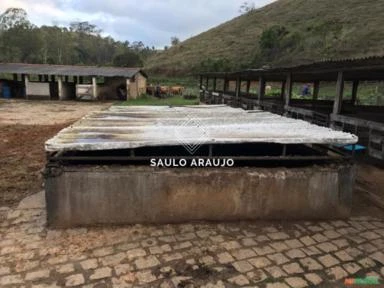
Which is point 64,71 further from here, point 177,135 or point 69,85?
point 177,135

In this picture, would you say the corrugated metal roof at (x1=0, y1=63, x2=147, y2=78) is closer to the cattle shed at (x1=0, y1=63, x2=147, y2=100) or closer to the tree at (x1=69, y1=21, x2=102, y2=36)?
the cattle shed at (x1=0, y1=63, x2=147, y2=100)

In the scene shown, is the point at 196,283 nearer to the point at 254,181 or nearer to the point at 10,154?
the point at 254,181

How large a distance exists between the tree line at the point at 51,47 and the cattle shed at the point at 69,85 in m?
21.0

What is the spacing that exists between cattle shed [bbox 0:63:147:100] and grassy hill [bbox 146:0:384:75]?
14.5 m

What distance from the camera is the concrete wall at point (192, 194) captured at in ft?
15.5

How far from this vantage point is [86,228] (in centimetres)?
478

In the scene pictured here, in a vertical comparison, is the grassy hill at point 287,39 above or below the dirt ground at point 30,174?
above

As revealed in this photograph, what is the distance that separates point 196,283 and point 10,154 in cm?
752

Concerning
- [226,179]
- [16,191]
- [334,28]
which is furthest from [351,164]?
[334,28]

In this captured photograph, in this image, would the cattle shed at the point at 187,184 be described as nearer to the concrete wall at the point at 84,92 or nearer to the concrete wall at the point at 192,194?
the concrete wall at the point at 192,194

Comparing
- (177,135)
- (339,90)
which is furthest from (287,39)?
(177,135)

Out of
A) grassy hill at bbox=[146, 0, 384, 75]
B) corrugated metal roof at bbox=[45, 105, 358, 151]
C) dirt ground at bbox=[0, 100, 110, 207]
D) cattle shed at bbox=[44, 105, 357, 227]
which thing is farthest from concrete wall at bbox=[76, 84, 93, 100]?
cattle shed at bbox=[44, 105, 357, 227]

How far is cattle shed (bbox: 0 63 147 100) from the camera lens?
30547 mm

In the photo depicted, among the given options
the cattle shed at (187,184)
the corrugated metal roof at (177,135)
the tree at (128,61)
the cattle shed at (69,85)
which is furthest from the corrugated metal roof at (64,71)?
the cattle shed at (187,184)
